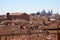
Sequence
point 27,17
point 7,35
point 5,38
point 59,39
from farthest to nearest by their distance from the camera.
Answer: point 27,17, point 7,35, point 5,38, point 59,39

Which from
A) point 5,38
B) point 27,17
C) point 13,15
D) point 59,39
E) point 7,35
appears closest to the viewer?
point 59,39

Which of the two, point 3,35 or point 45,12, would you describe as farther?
point 45,12

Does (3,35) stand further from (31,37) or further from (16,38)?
(31,37)

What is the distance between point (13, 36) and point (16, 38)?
1.87 ft

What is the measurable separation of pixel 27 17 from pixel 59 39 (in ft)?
72.6

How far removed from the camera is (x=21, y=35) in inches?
558

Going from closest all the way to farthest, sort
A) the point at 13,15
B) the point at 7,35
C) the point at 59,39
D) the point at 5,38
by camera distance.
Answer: the point at 59,39 → the point at 5,38 → the point at 7,35 → the point at 13,15

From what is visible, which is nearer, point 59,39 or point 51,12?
point 59,39

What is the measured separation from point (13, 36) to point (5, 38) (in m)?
0.87

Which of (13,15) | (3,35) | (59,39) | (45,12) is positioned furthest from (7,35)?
(45,12)

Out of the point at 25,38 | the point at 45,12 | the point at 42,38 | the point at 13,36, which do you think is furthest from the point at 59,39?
the point at 45,12

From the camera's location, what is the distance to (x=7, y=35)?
14.0m

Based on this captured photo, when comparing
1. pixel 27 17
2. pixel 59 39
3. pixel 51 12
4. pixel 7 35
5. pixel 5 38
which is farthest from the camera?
pixel 51 12

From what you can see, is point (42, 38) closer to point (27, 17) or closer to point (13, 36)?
point (13, 36)
